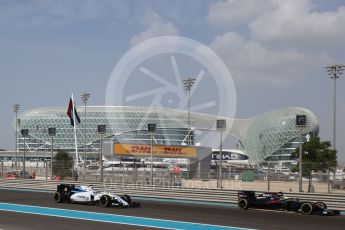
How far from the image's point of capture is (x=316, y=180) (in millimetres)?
24609

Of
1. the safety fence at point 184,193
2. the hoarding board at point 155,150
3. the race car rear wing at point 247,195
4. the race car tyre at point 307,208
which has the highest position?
the hoarding board at point 155,150

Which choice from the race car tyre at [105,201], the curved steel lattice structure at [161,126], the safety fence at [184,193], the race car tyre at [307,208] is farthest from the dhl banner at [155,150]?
the curved steel lattice structure at [161,126]

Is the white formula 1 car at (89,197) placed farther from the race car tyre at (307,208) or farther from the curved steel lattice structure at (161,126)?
the curved steel lattice structure at (161,126)

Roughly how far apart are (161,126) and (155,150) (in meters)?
88.8

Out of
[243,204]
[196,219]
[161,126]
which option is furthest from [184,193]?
[161,126]

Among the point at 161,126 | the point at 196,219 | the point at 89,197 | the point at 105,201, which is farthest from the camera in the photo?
the point at 161,126

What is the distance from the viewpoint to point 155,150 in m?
39.8

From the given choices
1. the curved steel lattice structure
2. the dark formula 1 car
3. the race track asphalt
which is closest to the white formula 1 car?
the race track asphalt

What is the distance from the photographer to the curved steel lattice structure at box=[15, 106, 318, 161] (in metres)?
133

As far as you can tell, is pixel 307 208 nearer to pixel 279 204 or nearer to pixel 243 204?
pixel 279 204

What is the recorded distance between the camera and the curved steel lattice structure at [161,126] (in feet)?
436

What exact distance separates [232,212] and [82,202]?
20.8 ft

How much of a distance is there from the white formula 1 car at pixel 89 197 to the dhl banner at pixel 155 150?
49.9 feet

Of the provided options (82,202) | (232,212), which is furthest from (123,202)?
(232,212)
